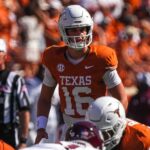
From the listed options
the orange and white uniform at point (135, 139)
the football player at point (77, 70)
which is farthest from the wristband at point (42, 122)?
the orange and white uniform at point (135, 139)

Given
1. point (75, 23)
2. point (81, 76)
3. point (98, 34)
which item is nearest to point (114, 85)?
point (81, 76)

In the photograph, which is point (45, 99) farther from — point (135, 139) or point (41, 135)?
point (135, 139)

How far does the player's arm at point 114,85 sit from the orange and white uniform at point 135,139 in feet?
3.23

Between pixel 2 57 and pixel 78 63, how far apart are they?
1.33 meters

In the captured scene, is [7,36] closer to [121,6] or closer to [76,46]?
[121,6]

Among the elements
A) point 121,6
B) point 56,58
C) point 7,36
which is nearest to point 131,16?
point 121,6

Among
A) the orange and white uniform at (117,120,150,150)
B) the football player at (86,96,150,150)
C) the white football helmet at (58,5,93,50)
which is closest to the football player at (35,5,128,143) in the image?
the white football helmet at (58,5,93,50)

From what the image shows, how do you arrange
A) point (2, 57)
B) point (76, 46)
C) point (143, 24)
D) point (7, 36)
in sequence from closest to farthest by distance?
point (76, 46) < point (2, 57) < point (7, 36) < point (143, 24)

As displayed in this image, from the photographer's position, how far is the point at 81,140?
4.75m

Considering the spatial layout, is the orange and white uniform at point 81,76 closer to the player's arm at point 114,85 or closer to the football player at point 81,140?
the player's arm at point 114,85

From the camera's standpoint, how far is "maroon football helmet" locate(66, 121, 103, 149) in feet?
15.5

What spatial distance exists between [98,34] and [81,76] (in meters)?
6.62

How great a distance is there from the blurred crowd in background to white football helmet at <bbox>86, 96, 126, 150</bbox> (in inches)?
197

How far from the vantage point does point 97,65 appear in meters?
6.75
